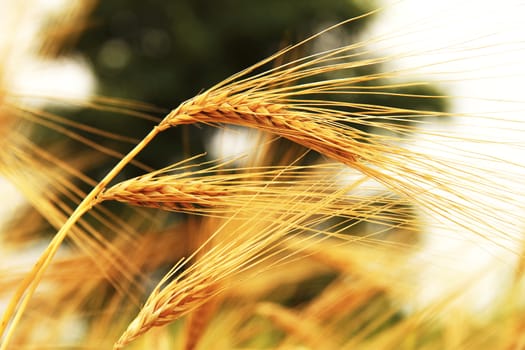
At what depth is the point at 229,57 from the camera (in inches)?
216

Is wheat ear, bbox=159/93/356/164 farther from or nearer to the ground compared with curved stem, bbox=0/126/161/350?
farther from the ground

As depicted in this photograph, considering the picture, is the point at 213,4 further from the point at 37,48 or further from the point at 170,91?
the point at 37,48

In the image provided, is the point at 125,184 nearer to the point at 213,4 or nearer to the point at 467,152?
the point at 467,152

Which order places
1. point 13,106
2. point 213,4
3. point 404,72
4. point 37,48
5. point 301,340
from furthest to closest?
point 213,4, point 37,48, point 301,340, point 13,106, point 404,72

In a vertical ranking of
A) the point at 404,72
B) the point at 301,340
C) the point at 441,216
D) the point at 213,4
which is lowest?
the point at 301,340

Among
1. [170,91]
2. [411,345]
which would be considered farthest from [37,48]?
[170,91]

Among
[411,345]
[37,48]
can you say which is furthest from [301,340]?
[37,48]

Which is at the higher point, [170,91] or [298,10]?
[298,10]

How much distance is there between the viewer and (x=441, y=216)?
1.71 feet

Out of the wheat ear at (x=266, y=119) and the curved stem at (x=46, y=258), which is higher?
the wheat ear at (x=266, y=119)

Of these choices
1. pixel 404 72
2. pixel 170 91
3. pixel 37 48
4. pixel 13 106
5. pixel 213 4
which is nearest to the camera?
pixel 404 72

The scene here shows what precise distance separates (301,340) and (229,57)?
4.74 metres

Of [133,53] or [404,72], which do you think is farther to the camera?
[133,53]

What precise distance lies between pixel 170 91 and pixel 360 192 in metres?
4.72
